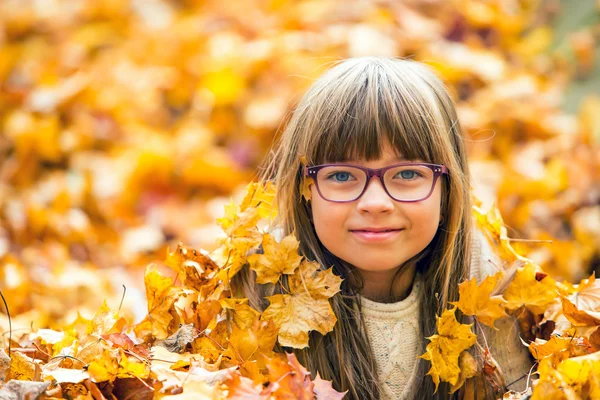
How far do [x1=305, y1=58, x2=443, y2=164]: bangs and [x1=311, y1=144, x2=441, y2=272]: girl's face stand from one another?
0.10 ft

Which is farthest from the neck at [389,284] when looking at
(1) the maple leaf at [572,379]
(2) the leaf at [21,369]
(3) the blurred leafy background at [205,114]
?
(3) the blurred leafy background at [205,114]

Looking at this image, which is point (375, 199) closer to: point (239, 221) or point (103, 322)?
point (239, 221)

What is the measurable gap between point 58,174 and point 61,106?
349mm

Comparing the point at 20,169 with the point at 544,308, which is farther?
the point at 20,169

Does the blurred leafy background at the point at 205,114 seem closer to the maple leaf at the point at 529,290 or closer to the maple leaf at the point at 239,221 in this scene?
the maple leaf at the point at 239,221

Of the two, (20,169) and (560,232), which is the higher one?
(20,169)

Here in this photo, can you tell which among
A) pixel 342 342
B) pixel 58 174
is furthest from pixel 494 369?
pixel 58 174

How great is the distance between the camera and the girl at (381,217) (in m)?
1.59

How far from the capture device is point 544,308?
1.71 metres

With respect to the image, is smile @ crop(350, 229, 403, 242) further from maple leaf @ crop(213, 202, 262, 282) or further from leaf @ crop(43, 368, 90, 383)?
leaf @ crop(43, 368, 90, 383)

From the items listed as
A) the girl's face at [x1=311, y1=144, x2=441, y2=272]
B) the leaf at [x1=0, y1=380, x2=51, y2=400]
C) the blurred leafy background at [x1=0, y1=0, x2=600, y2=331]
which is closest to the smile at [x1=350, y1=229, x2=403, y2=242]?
the girl's face at [x1=311, y1=144, x2=441, y2=272]

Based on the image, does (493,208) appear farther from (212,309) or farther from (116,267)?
(116,267)

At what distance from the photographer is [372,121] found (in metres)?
1.58

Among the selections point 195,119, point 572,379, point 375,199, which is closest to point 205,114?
point 195,119
